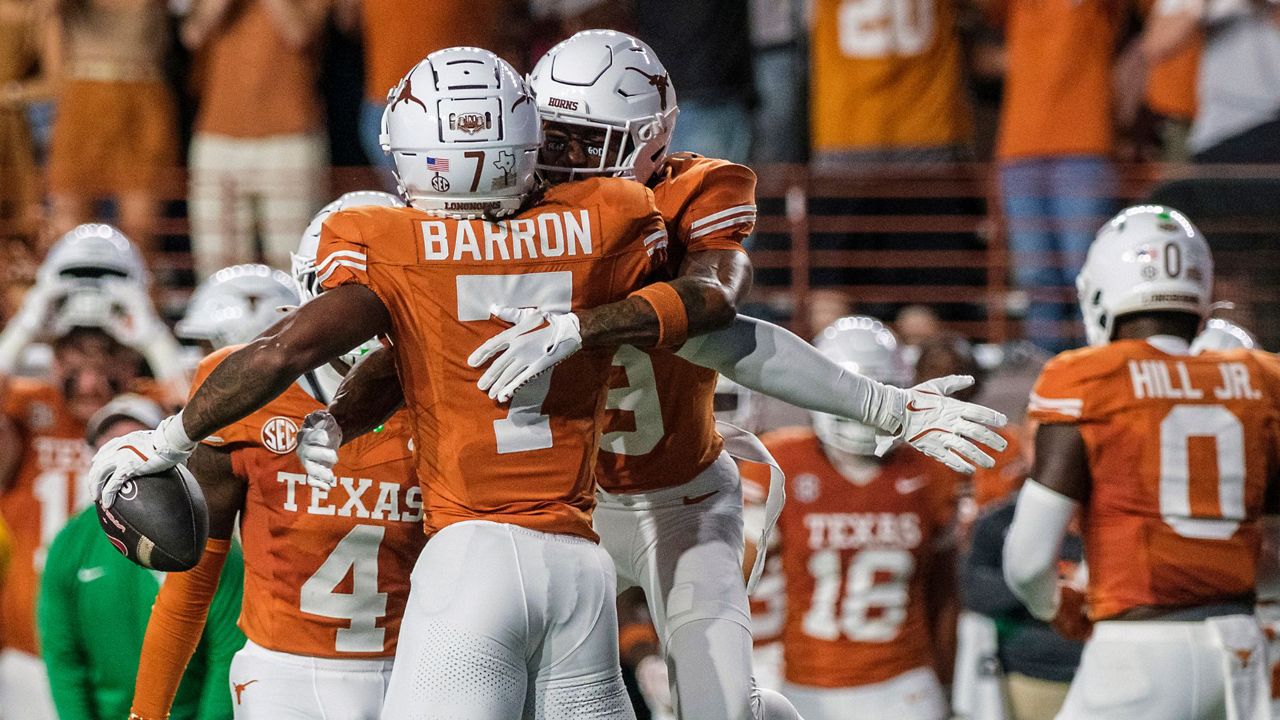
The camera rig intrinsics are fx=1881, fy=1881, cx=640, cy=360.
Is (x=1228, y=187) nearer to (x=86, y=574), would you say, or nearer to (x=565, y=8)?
(x=565, y=8)

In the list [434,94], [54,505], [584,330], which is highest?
[434,94]

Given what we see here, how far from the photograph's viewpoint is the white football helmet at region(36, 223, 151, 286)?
7309 millimetres

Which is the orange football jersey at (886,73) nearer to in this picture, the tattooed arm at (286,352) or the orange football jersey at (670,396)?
the orange football jersey at (670,396)

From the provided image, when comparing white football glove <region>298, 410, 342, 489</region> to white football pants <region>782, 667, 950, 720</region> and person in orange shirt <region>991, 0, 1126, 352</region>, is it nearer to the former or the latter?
white football pants <region>782, 667, 950, 720</region>

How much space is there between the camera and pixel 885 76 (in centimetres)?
849

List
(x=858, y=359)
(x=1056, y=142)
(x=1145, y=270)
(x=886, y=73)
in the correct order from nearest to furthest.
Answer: (x=1145, y=270), (x=858, y=359), (x=1056, y=142), (x=886, y=73)

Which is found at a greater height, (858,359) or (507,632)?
(507,632)

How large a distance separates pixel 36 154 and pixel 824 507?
5.33m

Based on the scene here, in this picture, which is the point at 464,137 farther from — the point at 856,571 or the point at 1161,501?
the point at 856,571

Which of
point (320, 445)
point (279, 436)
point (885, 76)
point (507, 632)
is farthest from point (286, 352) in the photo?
point (885, 76)

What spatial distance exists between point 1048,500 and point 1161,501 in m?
0.30

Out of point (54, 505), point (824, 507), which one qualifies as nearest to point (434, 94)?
point (824, 507)

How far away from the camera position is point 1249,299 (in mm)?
8461

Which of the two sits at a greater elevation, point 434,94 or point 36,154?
point 434,94
